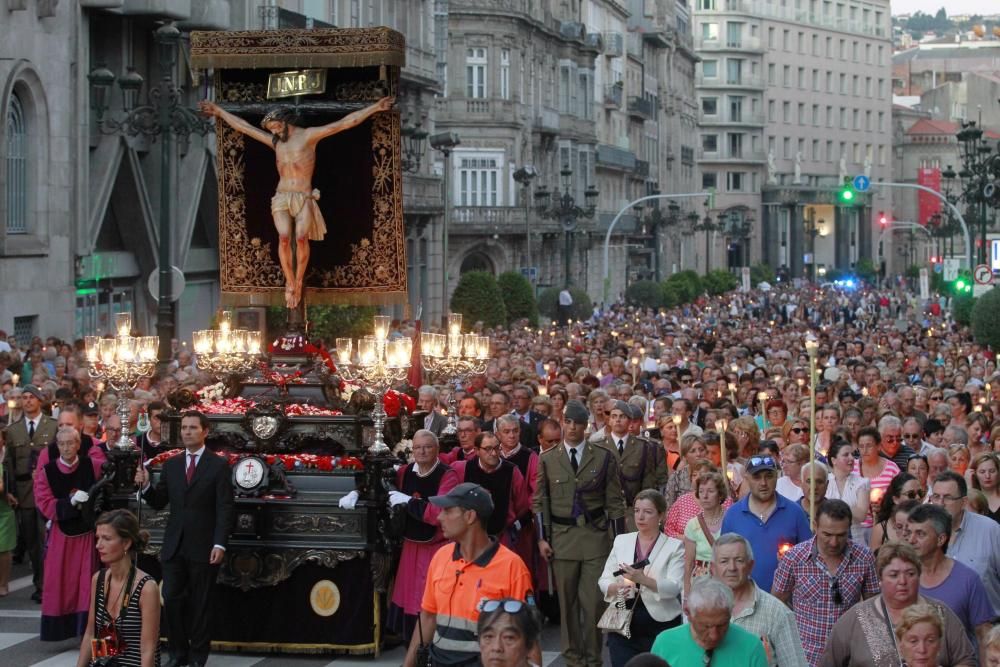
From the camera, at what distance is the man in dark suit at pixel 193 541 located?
13.2 meters

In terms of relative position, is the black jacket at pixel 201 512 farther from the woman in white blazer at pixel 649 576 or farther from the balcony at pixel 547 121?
the balcony at pixel 547 121

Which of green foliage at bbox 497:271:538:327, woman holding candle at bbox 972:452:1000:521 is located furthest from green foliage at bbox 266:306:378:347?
woman holding candle at bbox 972:452:1000:521

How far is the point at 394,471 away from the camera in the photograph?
46.5 feet

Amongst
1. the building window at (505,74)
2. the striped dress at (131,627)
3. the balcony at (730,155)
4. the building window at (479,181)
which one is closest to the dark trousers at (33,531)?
the striped dress at (131,627)

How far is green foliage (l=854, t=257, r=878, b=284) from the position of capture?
472 ft

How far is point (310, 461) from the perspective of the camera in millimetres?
14375

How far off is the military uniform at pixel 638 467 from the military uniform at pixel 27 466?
5033mm

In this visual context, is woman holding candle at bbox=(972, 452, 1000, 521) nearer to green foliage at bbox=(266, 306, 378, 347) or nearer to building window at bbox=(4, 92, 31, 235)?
green foliage at bbox=(266, 306, 378, 347)

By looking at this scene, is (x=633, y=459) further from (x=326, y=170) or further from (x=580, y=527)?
(x=326, y=170)

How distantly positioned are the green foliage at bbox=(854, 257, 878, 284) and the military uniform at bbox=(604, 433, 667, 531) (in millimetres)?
128990

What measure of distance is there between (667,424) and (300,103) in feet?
13.1

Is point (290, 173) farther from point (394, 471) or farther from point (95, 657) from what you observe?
point (95, 657)

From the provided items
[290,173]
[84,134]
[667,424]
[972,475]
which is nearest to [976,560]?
[972,475]

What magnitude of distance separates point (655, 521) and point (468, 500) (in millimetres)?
1837
